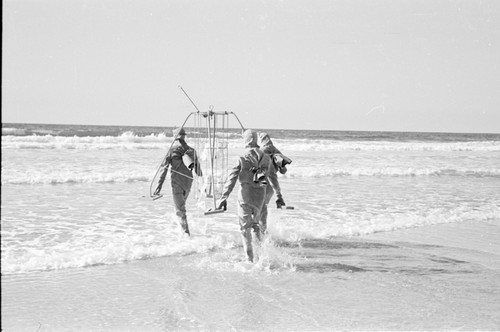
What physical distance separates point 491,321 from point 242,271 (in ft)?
9.90

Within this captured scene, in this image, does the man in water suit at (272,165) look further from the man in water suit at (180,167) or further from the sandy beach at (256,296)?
the man in water suit at (180,167)

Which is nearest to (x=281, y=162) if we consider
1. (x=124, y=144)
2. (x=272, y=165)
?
(x=272, y=165)

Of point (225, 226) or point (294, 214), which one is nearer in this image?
point (225, 226)

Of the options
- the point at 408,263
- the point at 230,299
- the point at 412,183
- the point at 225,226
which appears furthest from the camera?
the point at 412,183

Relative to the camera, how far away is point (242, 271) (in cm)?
685

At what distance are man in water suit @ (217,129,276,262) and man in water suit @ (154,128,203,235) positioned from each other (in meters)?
1.54

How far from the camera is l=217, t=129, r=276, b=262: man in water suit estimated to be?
6.69m

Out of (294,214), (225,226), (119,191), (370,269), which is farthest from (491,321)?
(119,191)

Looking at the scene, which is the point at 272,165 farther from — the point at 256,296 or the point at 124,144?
the point at 124,144

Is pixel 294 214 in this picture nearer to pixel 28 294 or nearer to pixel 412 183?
pixel 28 294

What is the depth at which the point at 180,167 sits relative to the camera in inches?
334

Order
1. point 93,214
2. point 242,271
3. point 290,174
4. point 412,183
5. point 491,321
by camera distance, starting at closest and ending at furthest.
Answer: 1. point 491,321
2. point 242,271
3. point 93,214
4. point 412,183
5. point 290,174

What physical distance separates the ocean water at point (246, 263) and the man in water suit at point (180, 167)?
47 cm

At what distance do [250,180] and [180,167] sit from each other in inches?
81.5
